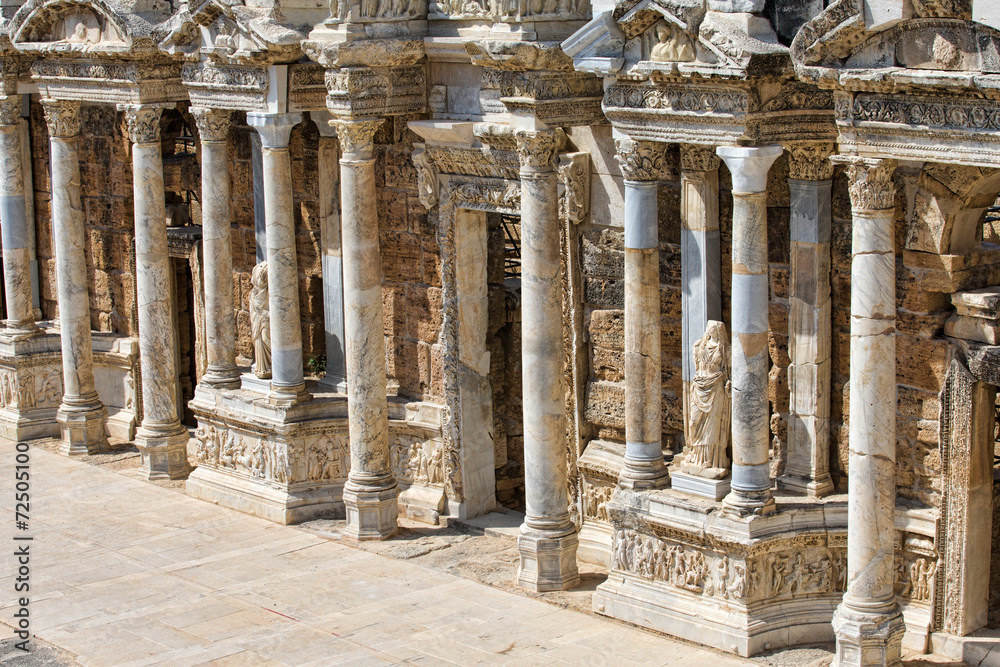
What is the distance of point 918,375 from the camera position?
12.4 metres

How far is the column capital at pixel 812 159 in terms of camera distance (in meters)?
12.3

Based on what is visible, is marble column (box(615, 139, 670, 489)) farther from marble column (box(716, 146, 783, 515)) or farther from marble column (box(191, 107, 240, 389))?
marble column (box(191, 107, 240, 389))

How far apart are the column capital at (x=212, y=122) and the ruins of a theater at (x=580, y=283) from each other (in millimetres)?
44

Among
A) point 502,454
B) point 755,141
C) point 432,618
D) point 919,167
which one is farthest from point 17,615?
point 919,167

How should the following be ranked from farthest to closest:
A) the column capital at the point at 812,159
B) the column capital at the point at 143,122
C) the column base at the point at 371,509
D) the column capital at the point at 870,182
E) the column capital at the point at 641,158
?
the column capital at the point at 143,122, the column base at the point at 371,509, the column capital at the point at 641,158, the column capital at the point at 812,159, the column capital at the point at 870,182

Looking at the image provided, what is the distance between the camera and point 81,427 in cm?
1927

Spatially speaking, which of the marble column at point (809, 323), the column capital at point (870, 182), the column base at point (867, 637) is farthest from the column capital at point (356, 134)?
the column base at point (867, 637)

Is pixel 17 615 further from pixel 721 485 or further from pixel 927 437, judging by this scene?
pixel 927 437

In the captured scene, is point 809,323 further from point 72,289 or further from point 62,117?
point 62,117

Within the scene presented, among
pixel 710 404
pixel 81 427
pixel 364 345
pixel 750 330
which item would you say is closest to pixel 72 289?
pixel 81 427

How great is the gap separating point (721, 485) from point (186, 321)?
9.10 metres

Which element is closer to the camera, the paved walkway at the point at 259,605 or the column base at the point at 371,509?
the paved walkway at the point at 259,605

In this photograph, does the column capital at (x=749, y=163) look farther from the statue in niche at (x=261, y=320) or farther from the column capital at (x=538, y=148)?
the statue in niche at (x=261, y=320)

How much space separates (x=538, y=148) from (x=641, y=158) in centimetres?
117
